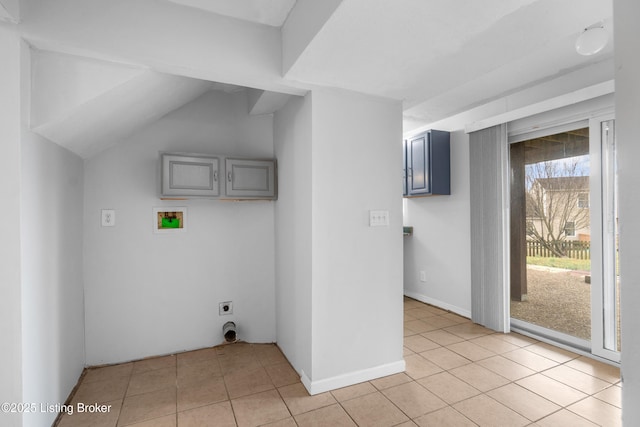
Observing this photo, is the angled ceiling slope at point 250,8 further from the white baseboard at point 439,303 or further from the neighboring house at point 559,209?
the white baseboard at point 439,303

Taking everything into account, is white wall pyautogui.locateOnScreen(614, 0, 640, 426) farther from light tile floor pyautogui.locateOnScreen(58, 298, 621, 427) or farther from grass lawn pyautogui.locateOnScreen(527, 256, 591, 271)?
grass lawn pyautogui.locateOnScreen(527, 256, 591, 271)

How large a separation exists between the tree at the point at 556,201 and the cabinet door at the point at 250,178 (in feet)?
8.37

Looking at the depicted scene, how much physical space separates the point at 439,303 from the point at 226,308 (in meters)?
2.65

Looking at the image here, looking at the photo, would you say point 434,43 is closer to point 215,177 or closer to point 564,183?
point 215,177

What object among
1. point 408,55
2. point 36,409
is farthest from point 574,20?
point 36,409

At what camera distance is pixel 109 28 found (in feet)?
5.51

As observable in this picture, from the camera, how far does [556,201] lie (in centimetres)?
297

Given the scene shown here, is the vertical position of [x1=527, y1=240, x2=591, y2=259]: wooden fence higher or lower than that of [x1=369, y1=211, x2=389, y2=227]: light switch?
lower

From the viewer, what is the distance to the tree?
9.11 feet

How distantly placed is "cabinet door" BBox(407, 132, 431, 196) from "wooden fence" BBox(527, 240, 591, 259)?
3.92 ft

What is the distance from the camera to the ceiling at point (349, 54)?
56.9 inches

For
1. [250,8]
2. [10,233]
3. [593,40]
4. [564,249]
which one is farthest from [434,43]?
[564,249]

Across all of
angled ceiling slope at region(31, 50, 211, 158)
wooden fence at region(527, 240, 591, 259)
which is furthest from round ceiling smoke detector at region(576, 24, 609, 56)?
angled ceiling slope at region(31, 50, 211, 158)

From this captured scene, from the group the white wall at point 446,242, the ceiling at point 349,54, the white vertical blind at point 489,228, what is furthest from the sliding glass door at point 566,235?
the ceiling at point 349,54
